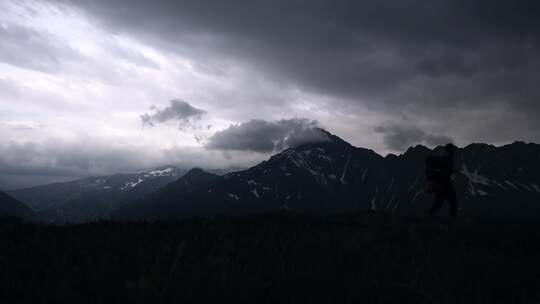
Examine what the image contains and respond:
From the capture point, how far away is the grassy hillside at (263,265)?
14.7ft

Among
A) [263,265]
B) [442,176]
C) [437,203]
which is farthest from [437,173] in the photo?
[263,265]

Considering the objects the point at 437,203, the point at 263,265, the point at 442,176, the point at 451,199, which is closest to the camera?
the point at 263,265

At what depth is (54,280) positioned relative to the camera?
4.82 m

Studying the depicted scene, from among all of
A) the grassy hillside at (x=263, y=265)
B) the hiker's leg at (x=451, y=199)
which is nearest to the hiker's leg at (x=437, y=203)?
the hiker's leg at (x=451, y=199)

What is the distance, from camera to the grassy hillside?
447cm

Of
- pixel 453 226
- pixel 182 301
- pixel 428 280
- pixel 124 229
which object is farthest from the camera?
pixel 453 226

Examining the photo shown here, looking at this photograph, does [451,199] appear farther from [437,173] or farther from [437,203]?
[437,173]

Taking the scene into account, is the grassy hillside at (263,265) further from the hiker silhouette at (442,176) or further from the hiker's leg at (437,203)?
the hiker's leg at (437,203)

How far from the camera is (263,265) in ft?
19.0

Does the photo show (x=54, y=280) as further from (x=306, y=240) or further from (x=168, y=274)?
(x=306, y=240)

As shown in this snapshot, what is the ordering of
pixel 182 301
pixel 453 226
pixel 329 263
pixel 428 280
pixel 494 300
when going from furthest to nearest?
1. pixel 453 226
2. pixel 329 263
3. pixel 428 280
4. pixel 494 300
5. pixel 182 301

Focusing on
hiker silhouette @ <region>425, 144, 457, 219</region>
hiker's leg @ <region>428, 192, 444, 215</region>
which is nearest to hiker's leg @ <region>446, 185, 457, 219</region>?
hiker silhouette @ <region>425, 144, 457, 219</region>

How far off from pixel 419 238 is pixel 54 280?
6.50 m

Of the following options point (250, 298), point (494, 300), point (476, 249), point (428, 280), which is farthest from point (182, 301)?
point (476, 249)
